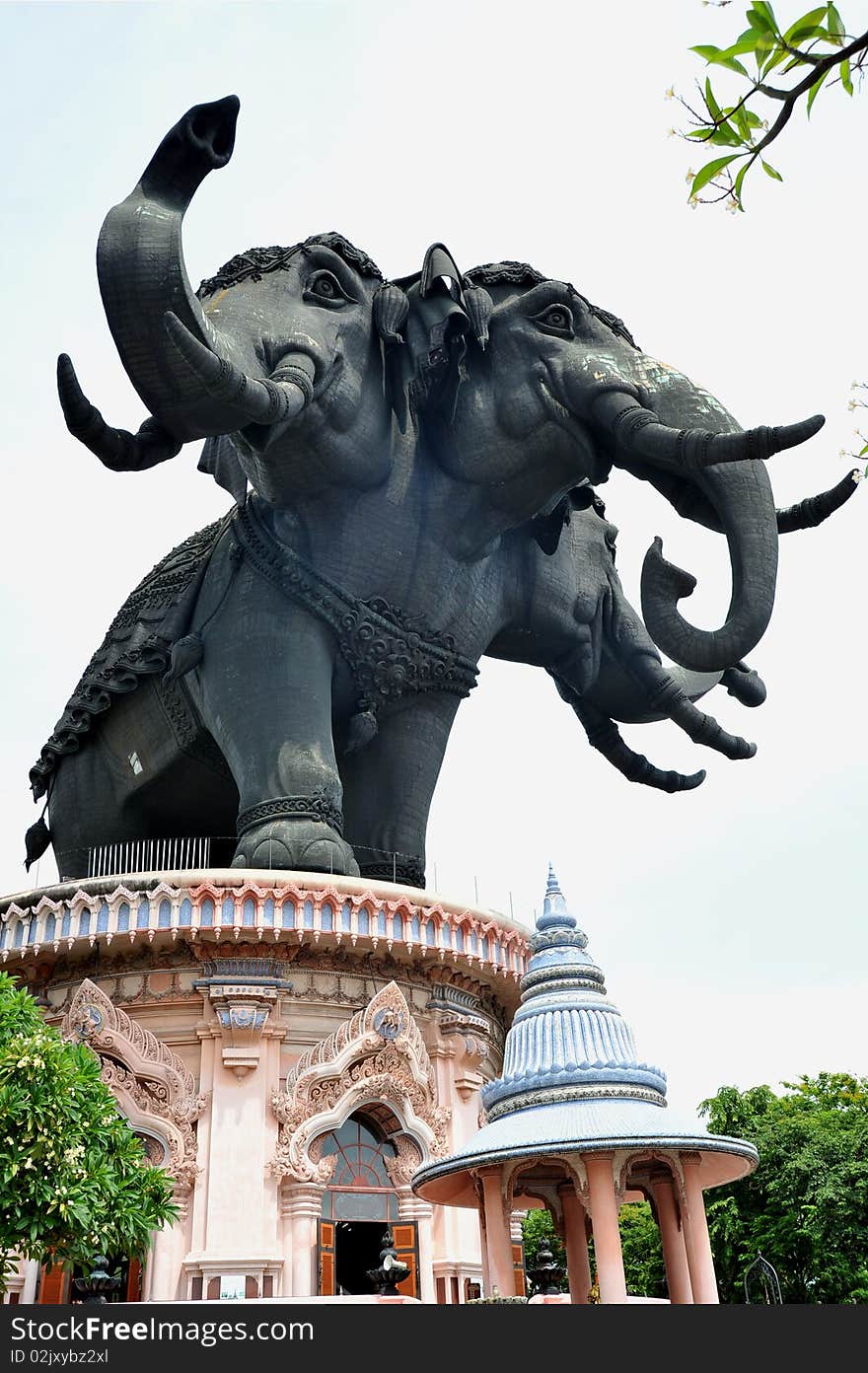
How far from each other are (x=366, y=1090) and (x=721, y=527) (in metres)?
6.39

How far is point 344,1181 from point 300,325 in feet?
26.3

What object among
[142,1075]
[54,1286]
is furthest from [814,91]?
[54,1286]

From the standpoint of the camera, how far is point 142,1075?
41.6ft

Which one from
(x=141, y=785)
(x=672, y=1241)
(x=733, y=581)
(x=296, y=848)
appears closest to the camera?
(x=672, y=1241)

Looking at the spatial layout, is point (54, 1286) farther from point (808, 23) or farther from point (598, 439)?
point (808, 23)

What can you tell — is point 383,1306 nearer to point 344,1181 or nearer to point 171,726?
point 344,1181

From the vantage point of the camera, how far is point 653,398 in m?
14.3

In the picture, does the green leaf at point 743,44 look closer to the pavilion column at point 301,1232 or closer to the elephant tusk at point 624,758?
the pavilion column at point 301,1232

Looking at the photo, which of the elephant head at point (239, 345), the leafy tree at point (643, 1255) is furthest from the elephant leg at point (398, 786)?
the leafy tree at point (643, 1255)

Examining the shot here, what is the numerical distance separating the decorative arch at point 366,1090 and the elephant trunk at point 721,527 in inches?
171

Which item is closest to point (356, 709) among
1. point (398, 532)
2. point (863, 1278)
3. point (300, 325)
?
point (398, 532)

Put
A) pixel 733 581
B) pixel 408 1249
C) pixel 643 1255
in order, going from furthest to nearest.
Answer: pixel 643 1255 → pixel 733 581 → pixel 408 1249

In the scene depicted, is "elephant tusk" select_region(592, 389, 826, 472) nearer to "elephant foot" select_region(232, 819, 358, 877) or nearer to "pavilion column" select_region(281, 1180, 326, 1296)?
"elephant foot" select_region(232, 819, 358, 877)

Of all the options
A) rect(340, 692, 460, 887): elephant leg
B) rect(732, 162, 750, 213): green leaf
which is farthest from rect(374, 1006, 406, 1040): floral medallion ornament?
rect(732, 162, 750, 213): green leaf
